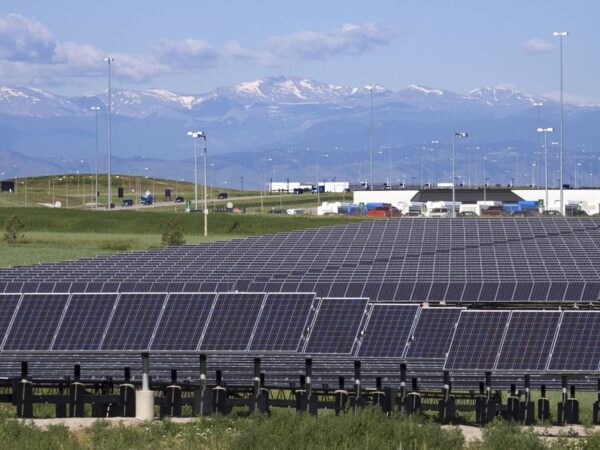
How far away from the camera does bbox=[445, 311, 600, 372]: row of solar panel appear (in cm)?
2875

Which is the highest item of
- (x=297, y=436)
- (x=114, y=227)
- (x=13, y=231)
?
(x=13, y=231)

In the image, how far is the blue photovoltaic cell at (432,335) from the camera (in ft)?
103

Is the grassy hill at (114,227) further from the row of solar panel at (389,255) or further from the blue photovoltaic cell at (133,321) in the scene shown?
the blue photovoltaic cell at (133,321)

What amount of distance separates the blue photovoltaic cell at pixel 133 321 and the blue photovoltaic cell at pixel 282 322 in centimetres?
229

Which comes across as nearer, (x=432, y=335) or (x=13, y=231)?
(x=432, y=335)

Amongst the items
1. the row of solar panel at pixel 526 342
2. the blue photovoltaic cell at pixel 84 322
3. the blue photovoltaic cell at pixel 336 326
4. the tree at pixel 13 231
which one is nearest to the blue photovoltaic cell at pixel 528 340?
the row of solar panel at pixel 526 342

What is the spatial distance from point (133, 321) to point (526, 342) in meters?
8.06

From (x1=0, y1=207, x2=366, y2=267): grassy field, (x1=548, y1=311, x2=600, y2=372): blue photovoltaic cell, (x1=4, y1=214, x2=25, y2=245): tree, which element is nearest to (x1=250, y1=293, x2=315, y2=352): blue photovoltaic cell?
(x1=548, y1=311, x2=600, y2=372): blue photovoltaic cell

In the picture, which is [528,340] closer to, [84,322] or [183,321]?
[183,321]

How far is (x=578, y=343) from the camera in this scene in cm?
2922

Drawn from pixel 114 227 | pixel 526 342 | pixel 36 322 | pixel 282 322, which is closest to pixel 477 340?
pixel 526 342

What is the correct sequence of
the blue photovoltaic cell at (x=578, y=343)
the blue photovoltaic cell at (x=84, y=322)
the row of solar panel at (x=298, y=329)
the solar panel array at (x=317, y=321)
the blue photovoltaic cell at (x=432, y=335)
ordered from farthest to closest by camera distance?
the blue photovoltaic cell at (x=432, y=335) → the blue photovoltaic cell at (x=84, y=322) → the solar panel array at (x=317, y=321) → the row of solar panel at (x=298, y=329) → the blue photovoltaic cell at (x=578, y=343)

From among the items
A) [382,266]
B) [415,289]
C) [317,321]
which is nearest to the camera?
[317,321]

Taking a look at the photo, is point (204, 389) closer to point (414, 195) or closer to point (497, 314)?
point (497, 314)
